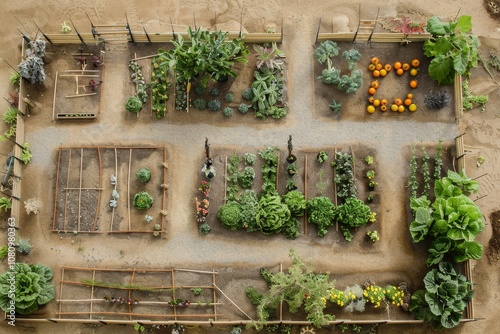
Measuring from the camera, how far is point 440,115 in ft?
57.1

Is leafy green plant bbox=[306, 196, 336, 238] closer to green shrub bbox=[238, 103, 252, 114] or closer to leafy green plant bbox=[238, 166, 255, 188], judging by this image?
leafy green plant bbox=[238, 166, 255, 188]

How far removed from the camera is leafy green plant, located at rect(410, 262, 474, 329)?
50.7 feet

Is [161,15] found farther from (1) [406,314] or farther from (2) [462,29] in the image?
(1) [406,314]

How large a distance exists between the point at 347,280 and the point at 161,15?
11681 mm

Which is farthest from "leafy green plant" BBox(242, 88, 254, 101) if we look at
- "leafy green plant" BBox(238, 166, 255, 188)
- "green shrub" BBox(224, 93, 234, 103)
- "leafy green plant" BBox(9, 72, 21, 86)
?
"leafy green plant" BBox(9, 72, 21, 86)

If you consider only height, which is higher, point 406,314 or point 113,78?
point 113,78

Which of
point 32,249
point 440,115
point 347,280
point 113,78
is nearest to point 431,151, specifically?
point 440,115

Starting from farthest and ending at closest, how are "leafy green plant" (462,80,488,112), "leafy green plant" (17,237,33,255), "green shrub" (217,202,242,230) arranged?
1. "leafy green plant" (462,80,488,112)
2. "leafy green plant" (17,237,33,255)
3. "green shrub" (217,202,242,230)

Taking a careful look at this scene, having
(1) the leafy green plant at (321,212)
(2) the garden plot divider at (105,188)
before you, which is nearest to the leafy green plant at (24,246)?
(2) the garden plot divider at (105,188)

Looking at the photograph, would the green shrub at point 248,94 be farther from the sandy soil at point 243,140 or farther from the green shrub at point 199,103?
the green shrub at point 199,103

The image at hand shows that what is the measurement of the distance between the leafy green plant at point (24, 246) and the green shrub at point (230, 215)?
6.58 m

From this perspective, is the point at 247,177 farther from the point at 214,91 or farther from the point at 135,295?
the point at 135,295

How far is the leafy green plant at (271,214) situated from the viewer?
15945 mm

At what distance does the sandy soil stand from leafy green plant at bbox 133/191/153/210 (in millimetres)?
740
